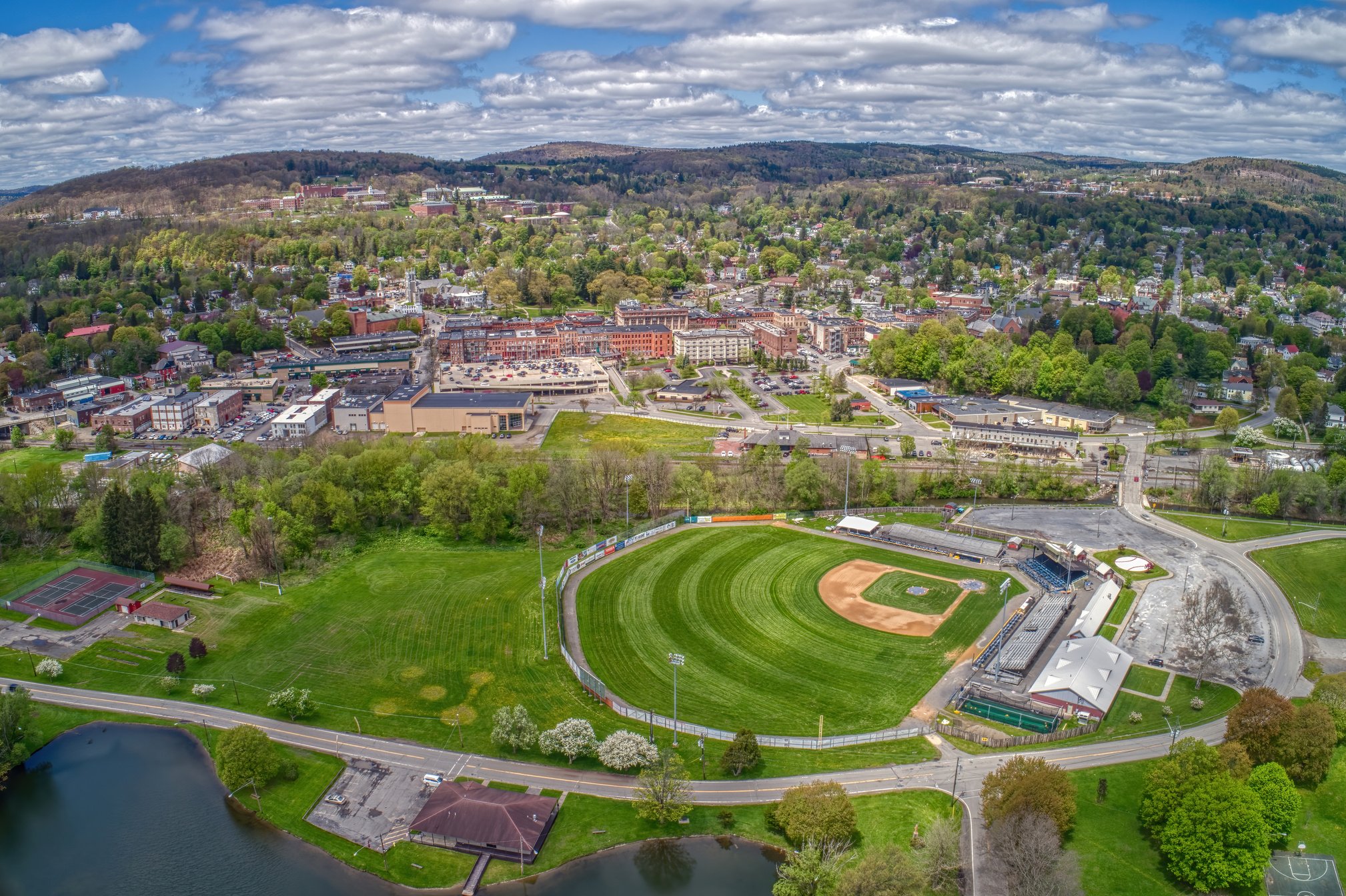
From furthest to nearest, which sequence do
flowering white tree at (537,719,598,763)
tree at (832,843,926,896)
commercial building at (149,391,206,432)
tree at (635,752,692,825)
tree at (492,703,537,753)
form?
commercial building at (149,391,206,432), tree at (492,703,537,753), flowering white tree at (537,719,598,763), tree at (635,752,692,825), tree at (832,843,926,896)

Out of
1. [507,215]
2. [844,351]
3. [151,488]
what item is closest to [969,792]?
[151,488]

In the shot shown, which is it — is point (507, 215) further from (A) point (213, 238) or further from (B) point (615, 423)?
(B) point (615, 423)

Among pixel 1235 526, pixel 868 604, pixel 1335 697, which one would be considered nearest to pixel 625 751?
pixel 868 604

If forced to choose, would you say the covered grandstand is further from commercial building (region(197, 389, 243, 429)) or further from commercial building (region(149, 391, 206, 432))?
commercial building (region(149, 391, 206, 432))

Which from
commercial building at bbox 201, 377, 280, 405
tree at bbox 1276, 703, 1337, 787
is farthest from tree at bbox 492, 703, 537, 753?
commercial building at bbox 201, 377, 280, 405

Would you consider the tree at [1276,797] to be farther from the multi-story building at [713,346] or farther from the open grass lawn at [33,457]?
Result: the multi-story building at [713,346]
